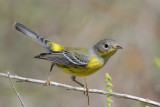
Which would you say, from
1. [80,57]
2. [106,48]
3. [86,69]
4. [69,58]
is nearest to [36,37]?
[69,58]

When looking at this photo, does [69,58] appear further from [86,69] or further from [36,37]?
[36,37]

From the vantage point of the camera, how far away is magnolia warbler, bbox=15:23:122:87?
6.84m

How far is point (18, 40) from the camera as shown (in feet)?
31.3

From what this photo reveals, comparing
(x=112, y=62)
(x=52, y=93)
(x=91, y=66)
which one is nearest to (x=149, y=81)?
(x=112, y=62)

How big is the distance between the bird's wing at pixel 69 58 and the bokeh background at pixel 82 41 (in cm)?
205

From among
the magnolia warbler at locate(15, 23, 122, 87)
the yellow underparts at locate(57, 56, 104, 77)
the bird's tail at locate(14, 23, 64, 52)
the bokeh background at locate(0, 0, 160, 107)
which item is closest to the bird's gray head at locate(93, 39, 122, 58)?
the magnolia warbler at locate(15, 23, 122, 87)

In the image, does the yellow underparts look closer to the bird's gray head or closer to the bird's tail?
the bird's gray head

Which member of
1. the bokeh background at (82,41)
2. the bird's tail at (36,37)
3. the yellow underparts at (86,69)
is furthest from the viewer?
the bokeh background at (82,41)

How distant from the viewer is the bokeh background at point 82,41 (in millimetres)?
9258

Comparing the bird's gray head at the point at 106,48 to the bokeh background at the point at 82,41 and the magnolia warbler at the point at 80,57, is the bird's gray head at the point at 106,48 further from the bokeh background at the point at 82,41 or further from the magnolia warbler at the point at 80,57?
the bokeh background at the point at 82,41

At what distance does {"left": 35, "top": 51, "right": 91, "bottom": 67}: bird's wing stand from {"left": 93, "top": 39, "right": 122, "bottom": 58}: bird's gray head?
0.25 meters

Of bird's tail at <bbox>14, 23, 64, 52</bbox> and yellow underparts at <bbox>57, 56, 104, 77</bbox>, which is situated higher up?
bird's tail at <bbox>14, 23, 64, 52</bbox>

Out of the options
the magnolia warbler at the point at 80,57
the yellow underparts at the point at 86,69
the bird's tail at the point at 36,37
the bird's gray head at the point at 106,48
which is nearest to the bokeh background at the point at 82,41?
the bird's tail at the point at 36,37

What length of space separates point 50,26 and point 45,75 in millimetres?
1542
